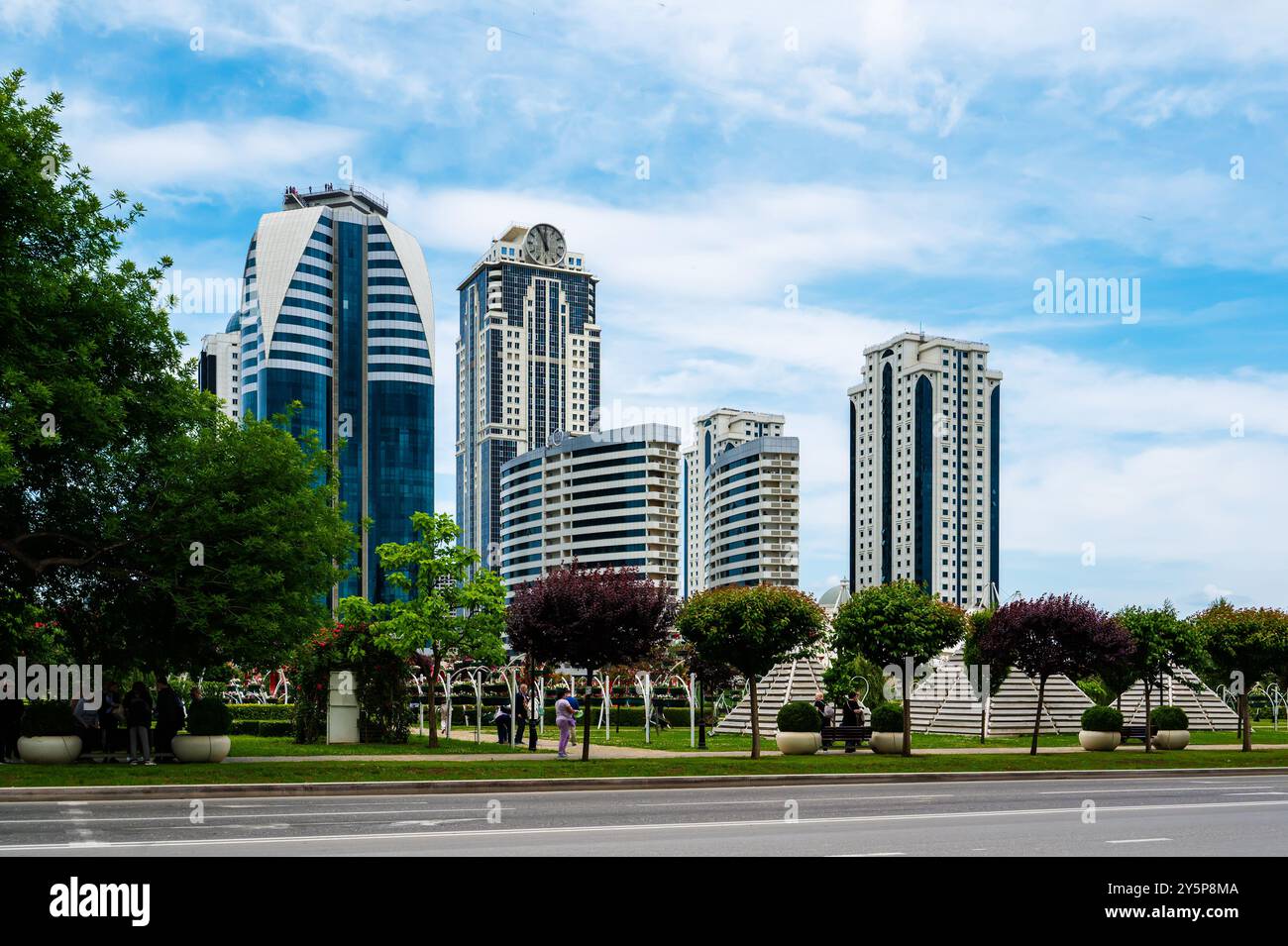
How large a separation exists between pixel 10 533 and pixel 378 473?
480 ft

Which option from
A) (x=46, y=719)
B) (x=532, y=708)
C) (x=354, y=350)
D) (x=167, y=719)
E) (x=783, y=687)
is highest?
(x=354, y=350)

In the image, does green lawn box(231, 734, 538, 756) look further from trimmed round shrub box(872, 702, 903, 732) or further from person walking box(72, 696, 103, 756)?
trimmed round shrub box(872, 702, 903, 732)

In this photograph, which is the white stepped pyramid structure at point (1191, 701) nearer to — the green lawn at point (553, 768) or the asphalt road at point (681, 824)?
the green lawn at point (553, 768)

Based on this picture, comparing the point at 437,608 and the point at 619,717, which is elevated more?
the point at 437,608

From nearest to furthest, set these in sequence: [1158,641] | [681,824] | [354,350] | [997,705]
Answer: [681,824]
[1158,641]
[997,705]
[354,350]

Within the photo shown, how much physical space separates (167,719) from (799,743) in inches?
611

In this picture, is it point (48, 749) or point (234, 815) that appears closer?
point (234, 815)

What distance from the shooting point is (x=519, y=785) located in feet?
73.8

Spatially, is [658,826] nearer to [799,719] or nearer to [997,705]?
[799,719]

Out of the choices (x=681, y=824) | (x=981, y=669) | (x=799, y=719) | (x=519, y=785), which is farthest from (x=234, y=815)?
(x=981, y=669)

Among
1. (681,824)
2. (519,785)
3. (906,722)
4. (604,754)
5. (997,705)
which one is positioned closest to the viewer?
(681,824)

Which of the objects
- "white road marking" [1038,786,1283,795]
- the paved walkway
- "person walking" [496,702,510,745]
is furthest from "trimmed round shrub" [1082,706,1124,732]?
"person walking" [496,702,510,745]

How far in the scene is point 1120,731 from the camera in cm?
3938

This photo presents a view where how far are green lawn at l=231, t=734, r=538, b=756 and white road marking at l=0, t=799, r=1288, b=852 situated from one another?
1719 cm
